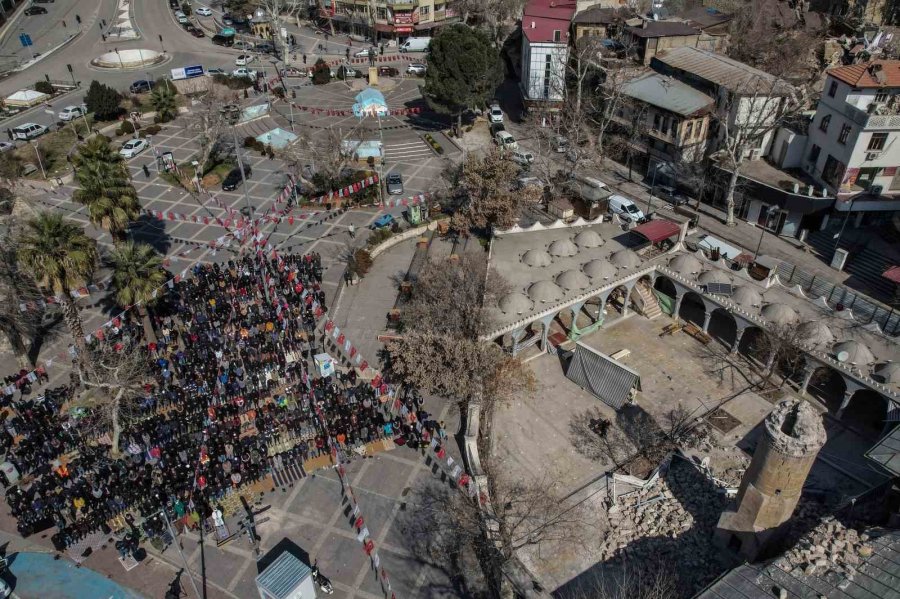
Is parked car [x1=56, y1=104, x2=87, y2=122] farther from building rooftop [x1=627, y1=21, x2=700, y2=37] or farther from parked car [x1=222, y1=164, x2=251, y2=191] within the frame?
building rooftop [x1=627, y1=21, x2=700, y2=37]

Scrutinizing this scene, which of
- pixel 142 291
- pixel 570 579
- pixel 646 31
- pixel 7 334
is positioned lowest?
pixel 570 579

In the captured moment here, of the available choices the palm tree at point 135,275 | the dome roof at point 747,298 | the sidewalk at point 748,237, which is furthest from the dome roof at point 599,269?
the palm tree at point 135,275

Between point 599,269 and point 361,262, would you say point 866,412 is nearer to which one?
point 599,269

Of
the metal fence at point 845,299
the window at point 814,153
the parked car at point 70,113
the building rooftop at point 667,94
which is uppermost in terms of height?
the building rooftop at point 667,94

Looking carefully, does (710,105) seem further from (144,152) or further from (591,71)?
(144,152)

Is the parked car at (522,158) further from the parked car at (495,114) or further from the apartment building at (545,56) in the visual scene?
the parked car at (495,114)

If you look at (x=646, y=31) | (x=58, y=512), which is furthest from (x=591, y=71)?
(x=58, y=512)
